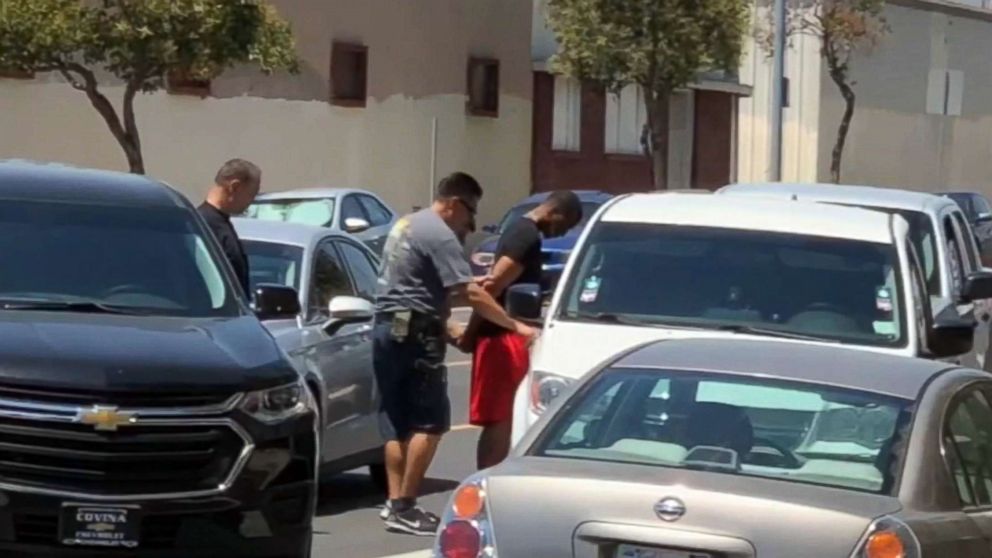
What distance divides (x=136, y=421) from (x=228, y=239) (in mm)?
3510

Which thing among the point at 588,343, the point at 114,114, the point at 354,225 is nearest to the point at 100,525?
the point at 588,343

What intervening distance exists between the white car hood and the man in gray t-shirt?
92cm

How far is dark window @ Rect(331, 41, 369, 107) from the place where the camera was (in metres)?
34.9

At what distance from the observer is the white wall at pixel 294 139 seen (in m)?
30.3

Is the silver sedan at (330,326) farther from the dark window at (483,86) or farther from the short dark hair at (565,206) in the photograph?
the dark window at (483,86)

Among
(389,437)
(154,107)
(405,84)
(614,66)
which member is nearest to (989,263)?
(614,66)

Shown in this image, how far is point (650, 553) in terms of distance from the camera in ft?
20.0

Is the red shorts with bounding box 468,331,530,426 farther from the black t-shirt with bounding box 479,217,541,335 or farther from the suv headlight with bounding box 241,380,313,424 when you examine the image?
the suv headlight with bounding box 241,380,313,424

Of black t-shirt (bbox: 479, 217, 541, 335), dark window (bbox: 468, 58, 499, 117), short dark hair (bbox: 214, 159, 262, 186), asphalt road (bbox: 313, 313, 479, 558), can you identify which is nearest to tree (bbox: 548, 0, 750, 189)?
dark window (bbox: 468, 58, 499, 117)

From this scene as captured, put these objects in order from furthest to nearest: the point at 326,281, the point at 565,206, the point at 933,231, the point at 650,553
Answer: the point at 933,231
the point at 326,281
the point at 565,206
the point at 650,553

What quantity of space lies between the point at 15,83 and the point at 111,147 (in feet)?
6.34

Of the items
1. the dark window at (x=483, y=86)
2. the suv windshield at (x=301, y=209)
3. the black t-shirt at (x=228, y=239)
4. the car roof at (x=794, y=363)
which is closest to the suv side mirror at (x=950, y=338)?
the car roof at (x=794, y=363)

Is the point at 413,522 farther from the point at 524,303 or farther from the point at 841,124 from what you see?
the point at 841,124

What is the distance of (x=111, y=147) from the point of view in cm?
3105
